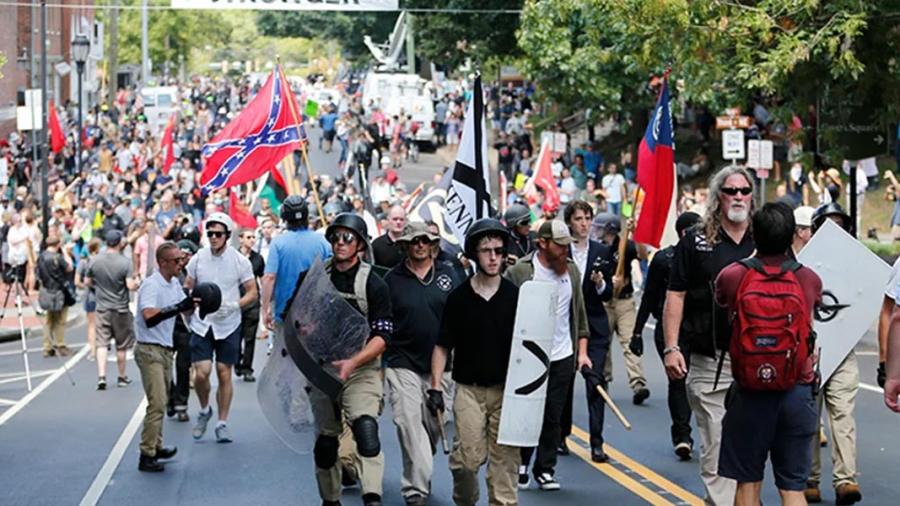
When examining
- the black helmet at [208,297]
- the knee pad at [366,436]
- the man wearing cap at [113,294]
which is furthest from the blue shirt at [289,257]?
the man wearing cap at [113,294]

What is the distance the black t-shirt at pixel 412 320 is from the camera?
1108 centimetres

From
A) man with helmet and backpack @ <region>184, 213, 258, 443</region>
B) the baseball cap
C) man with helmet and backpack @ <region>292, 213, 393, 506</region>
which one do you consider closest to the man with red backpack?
man with helmet and backpack @ <region>292, 213, 393, 506</region>

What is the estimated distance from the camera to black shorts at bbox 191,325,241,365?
45.0 ft

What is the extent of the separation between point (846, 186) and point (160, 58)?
232 ft

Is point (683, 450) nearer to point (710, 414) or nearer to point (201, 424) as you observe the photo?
point (710, 414)

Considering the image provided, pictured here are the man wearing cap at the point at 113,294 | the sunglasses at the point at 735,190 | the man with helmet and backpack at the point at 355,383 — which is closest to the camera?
the sunglasses at the point at 735,190

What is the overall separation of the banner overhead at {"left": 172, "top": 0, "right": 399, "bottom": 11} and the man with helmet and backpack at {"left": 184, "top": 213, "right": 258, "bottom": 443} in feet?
59.9

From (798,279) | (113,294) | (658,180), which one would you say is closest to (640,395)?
(658,180)

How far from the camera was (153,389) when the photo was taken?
1276 cm

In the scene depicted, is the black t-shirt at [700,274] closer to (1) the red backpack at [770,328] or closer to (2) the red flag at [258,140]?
(1) the red backpack at [770,328]

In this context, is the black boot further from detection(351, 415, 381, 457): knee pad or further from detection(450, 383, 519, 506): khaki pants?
detection(450, 383, 519, 506): khaki pants

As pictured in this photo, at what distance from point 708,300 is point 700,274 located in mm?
158

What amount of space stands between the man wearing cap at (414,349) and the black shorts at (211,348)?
2840mm

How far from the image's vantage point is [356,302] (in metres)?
10.2
